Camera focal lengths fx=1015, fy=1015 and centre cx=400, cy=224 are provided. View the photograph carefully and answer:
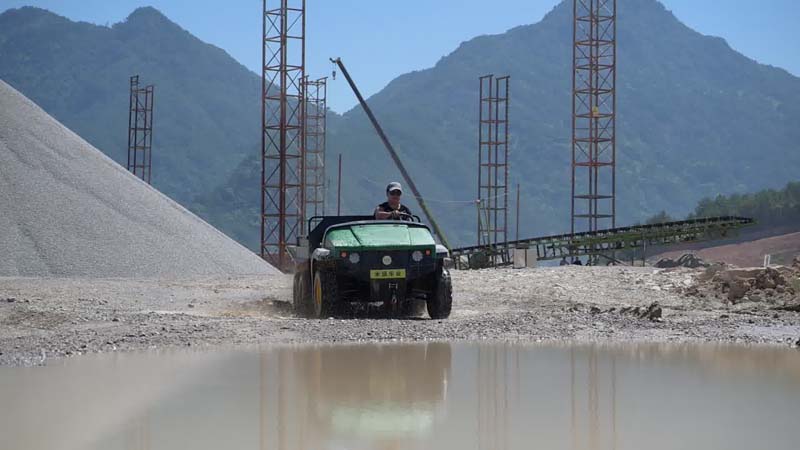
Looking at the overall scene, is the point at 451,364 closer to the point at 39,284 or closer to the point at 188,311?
the point at 188,311

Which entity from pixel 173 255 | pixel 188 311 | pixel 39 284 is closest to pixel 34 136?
pixel 173 255

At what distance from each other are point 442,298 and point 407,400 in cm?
741

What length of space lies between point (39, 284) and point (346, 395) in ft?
50.8

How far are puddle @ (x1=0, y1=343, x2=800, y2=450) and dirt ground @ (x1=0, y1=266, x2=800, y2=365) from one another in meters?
1.28

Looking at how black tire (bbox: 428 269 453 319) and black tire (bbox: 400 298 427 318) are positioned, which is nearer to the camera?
black tire (bbox: 428 269 453 319)

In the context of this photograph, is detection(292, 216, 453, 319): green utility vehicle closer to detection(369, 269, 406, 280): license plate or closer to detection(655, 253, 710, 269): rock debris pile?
detection(369, 269, 406, 280): license plate

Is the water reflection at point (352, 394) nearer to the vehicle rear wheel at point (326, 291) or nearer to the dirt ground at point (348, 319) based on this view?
the dirt ground at point (348, 319)

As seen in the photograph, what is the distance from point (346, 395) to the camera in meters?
7.45

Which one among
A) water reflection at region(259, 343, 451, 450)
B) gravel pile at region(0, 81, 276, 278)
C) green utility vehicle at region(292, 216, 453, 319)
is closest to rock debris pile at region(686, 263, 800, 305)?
green utility vehicle at region(292, 216, 453, 319)

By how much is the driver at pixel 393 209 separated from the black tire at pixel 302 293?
60.4 inches

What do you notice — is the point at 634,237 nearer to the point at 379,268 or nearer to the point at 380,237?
the point at 380,237

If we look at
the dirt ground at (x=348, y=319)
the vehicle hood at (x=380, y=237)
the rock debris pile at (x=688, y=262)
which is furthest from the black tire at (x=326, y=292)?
the rock debris pile at (x=688, y=262)

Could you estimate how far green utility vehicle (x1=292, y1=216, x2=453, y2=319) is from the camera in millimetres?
14109

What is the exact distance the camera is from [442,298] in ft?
48.0
